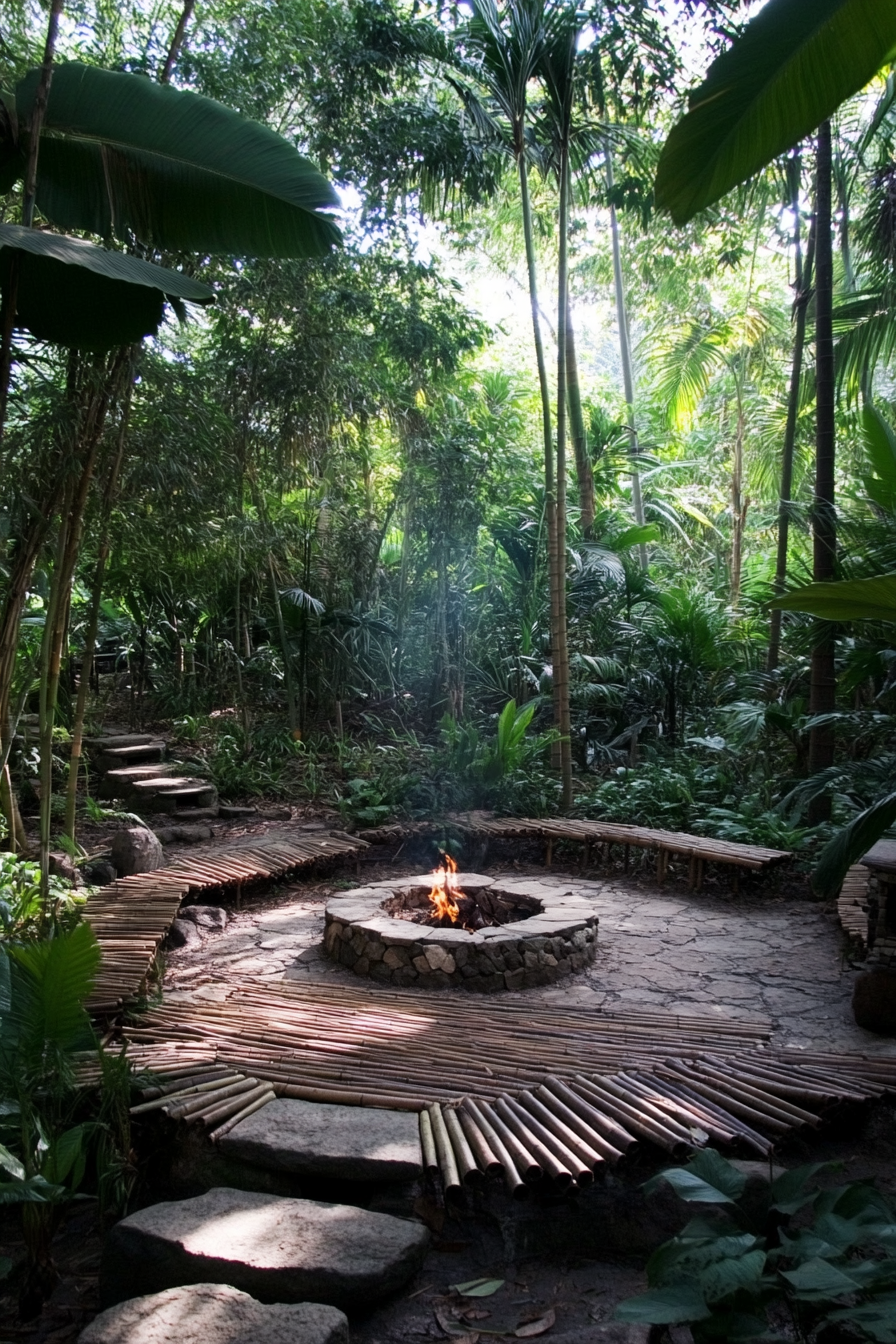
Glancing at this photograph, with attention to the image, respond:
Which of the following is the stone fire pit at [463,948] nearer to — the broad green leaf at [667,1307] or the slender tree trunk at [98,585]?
A: the slender tree trunk at [98,585]

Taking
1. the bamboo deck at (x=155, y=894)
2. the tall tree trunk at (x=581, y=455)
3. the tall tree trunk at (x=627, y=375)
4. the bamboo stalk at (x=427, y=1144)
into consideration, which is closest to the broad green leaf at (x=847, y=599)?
the bamboo stalk at (x=427, y=1144)

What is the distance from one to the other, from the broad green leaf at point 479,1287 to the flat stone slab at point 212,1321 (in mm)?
487

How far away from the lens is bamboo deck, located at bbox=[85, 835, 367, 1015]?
13.0 feet

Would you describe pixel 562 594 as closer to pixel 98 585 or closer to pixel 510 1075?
pixel 98 585

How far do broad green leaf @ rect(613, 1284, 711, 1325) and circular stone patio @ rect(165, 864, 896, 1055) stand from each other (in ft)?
6.80

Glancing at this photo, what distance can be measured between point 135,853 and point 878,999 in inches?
170

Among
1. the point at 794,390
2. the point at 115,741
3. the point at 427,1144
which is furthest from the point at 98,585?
the point at 794,390

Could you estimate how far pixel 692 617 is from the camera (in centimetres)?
914

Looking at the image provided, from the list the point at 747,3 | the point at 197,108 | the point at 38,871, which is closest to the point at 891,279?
the point at 747,3

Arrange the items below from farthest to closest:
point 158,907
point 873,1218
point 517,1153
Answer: point 158,907 < point 517,1153 < point 873,1218

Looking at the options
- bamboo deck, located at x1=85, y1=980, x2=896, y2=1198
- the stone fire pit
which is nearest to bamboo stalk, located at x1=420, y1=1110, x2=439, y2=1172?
bamboo deck, located at x1=85, y1=980, x2=896, y2=1198

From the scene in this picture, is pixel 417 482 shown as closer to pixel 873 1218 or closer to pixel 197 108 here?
pixel 197 108

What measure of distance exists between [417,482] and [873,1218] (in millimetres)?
8305

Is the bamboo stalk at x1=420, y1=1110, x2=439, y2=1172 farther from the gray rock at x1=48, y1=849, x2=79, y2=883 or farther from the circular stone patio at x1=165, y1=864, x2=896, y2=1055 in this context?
the gray rock at x1=48, y1=849, x2=79, y2=883
